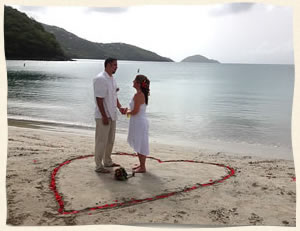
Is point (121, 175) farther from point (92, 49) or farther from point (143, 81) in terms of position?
point (92, 49)

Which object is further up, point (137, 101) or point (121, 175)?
point (137, 101)

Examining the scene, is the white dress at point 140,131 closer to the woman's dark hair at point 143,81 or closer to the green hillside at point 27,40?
the woman's dark hair at point 143,81

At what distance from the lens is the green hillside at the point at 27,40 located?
568cm

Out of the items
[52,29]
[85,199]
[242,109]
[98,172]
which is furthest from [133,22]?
[242,109]

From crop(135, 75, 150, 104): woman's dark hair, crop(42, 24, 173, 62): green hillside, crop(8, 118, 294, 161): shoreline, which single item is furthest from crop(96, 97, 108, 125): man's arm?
crop(8, 118, 294, 161): shoreline

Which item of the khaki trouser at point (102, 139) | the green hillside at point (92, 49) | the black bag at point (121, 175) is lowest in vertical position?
the black bag at point (121, 175)

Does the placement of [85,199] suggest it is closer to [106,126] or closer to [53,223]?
[53,223]

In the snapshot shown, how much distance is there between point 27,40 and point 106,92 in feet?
7.81

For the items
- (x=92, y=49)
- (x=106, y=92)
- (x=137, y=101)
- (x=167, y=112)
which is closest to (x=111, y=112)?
(x=106, y=92)

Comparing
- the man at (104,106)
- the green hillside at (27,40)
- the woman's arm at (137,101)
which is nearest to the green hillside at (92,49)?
the green hillside at (27,40)

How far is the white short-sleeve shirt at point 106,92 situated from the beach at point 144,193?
117 cm

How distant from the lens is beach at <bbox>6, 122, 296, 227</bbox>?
4.51 metres

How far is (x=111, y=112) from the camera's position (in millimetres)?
5973

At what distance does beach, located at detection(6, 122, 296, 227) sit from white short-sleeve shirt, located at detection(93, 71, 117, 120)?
117 cm
